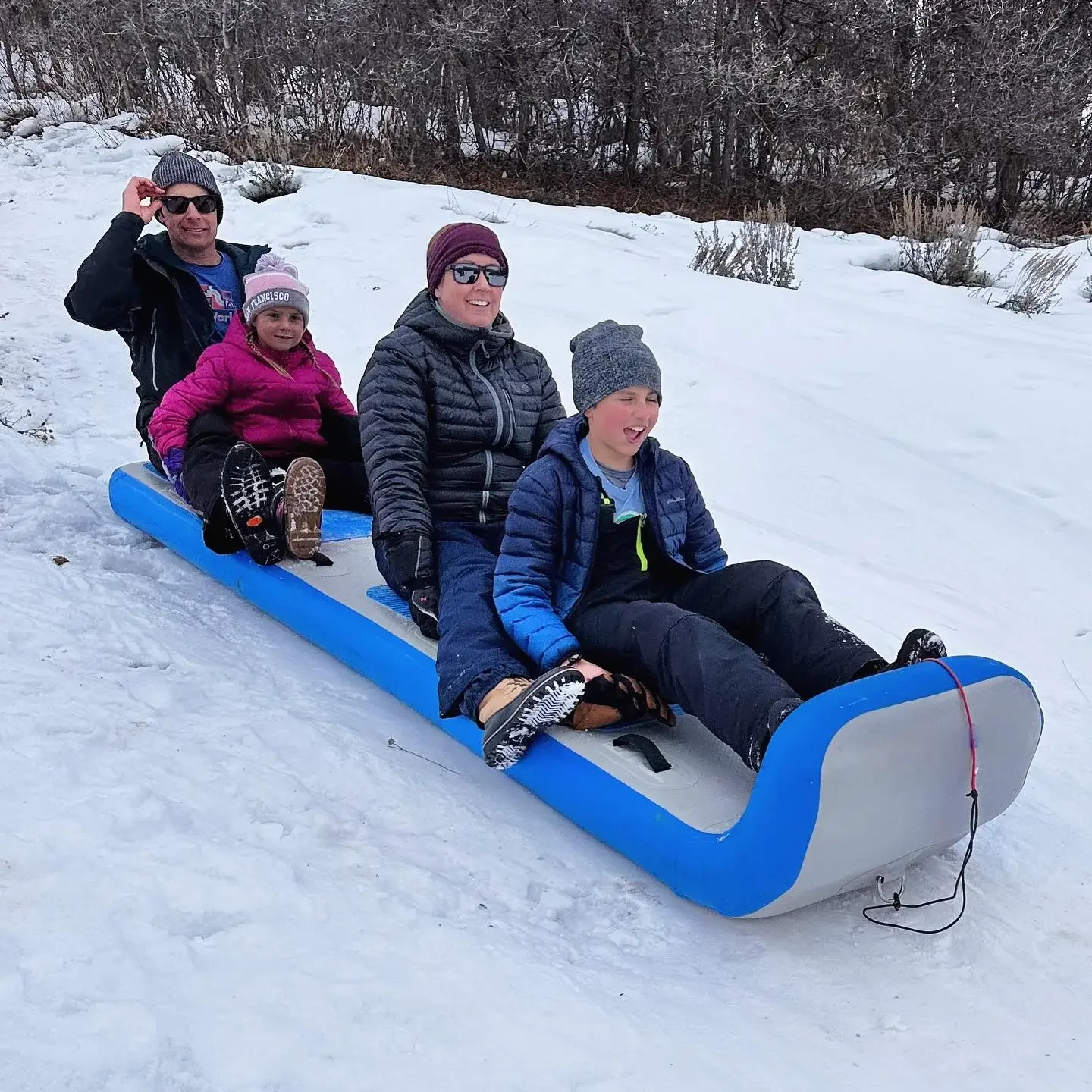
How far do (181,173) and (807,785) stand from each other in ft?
9.85

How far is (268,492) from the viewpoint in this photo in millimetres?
3250

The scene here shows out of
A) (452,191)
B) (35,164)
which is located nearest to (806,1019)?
(452,191)

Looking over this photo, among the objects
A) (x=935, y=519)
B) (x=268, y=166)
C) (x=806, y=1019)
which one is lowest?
(x=935, y=519)

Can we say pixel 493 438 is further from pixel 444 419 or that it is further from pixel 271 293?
pixel 271 293

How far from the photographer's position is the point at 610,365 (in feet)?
7.97

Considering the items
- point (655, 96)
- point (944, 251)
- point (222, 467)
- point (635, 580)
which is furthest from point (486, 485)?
point (655, 96)

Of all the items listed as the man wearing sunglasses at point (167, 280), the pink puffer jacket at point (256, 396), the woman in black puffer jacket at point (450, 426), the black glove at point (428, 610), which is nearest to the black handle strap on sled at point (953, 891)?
the woman in black puffer jacket at point (450, 426)

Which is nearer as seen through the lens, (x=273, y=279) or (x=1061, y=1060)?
(x=1061, y=1060)

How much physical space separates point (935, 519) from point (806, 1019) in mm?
2732

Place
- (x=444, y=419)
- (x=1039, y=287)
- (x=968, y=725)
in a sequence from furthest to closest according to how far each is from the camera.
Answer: (x=1039, y=287) → (x=444, y=419) → (x=968, y=725)

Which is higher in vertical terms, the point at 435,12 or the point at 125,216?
the point at 435,12

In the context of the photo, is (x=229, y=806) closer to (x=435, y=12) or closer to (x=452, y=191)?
(x=452, y=191)

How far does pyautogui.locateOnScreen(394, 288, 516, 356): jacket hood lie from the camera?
2975 mm

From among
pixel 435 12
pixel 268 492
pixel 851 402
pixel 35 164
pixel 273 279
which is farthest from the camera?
pixel 435 12
